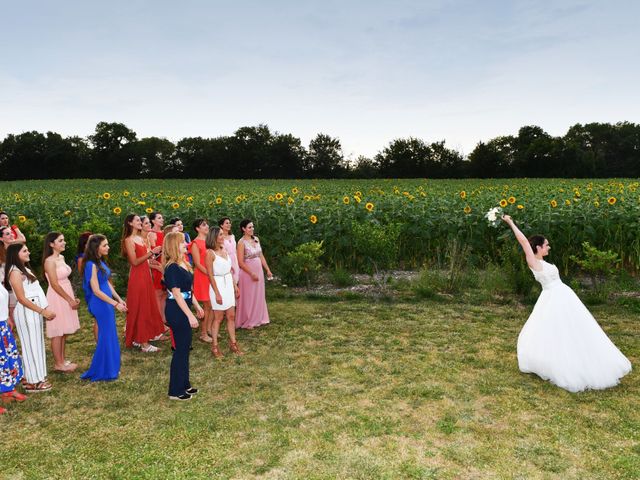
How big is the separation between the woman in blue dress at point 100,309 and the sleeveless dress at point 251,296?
97.1 inches

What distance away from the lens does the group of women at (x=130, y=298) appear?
579 cm

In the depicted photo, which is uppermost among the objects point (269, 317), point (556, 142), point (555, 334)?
point (556, 142)

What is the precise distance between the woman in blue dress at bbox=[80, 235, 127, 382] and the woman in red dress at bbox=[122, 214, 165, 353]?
0.98 meters

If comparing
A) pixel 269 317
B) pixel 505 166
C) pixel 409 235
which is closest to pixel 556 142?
pixel 505 166

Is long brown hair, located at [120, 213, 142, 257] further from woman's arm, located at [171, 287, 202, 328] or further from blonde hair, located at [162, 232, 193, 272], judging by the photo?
woman's arm, located at [171, 287, 202, 328]

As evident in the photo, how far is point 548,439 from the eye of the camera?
4754 millimetres

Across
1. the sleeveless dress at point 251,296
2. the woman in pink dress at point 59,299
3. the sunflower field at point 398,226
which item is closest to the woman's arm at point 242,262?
the sleeveless dress at point 251,296

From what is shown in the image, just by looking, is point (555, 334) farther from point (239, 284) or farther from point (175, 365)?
point (239, 284)

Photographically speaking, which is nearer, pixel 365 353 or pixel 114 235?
pixel 365 353

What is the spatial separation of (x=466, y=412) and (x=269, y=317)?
4607 mm

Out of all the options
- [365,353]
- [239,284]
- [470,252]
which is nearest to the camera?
[365,353]

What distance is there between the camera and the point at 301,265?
1086 cm

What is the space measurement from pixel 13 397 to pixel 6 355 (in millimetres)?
527

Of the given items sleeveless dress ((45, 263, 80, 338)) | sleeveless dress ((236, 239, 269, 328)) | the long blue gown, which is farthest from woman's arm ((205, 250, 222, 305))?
sleeveless dress ((45, 263, 80, 338))
